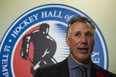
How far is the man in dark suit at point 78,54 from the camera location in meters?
1.34

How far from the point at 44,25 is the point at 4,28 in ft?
1.06

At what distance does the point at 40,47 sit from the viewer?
1.84 metres

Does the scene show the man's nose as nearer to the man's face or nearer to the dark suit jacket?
the man's face

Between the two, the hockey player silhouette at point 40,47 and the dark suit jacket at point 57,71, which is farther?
the hockey player silhouette at point 40,47

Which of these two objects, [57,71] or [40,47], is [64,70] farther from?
[40,47]

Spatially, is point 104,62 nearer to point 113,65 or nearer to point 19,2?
point 113,65

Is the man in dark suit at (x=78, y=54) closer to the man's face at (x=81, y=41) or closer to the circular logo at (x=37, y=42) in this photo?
the man's face at (x=81, y=41)

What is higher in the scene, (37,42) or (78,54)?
(37,42)

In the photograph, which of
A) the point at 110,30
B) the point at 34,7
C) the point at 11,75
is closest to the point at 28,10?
the point at 34,7

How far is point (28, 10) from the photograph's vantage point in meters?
1.88

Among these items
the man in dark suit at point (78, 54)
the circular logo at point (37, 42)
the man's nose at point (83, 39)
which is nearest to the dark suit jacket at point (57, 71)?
the man in dark suit at point (78, 54)

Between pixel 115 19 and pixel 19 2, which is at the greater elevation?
pixel 19 2

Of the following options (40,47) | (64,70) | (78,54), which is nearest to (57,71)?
(64,70)

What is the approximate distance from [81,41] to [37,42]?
59cm
